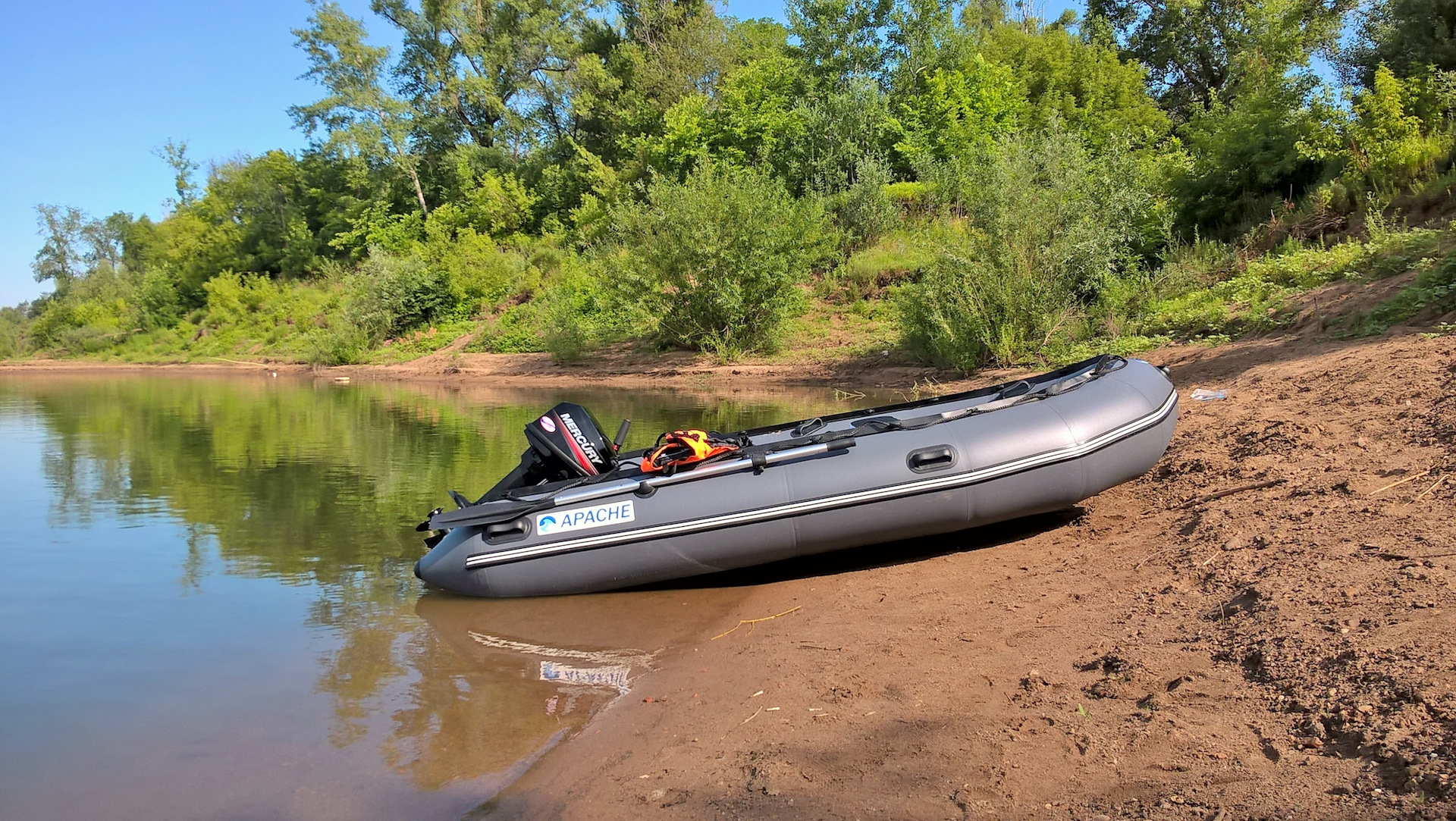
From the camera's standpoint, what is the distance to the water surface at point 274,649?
323cm

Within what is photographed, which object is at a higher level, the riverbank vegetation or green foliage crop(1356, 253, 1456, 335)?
the riverbank vegetation

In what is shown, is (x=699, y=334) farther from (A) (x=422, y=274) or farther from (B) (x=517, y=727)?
(B) (x=517, y=727)

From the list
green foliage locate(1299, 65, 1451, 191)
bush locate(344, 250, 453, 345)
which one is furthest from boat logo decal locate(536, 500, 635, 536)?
bush locate(344, 250, 453, 345)

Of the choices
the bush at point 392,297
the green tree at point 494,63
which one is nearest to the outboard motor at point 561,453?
the bush at point 392,297

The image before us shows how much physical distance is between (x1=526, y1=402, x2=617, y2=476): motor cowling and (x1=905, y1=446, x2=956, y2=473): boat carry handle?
185 cm

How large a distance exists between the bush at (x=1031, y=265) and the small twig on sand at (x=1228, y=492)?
6.81m

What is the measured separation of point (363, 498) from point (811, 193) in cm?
Result: 1550

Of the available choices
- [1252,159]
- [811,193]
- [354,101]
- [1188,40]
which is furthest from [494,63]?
[1252,159]

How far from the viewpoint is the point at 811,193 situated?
2119 centimetres

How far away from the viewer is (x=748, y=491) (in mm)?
4848

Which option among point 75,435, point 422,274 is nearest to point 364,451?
point 75,435

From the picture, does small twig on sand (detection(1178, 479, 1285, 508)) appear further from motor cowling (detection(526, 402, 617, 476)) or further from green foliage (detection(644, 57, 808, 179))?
green foliage (detection(644, 57, 808, 179))

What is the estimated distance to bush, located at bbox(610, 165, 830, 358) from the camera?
16328mm

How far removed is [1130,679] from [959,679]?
577mm
